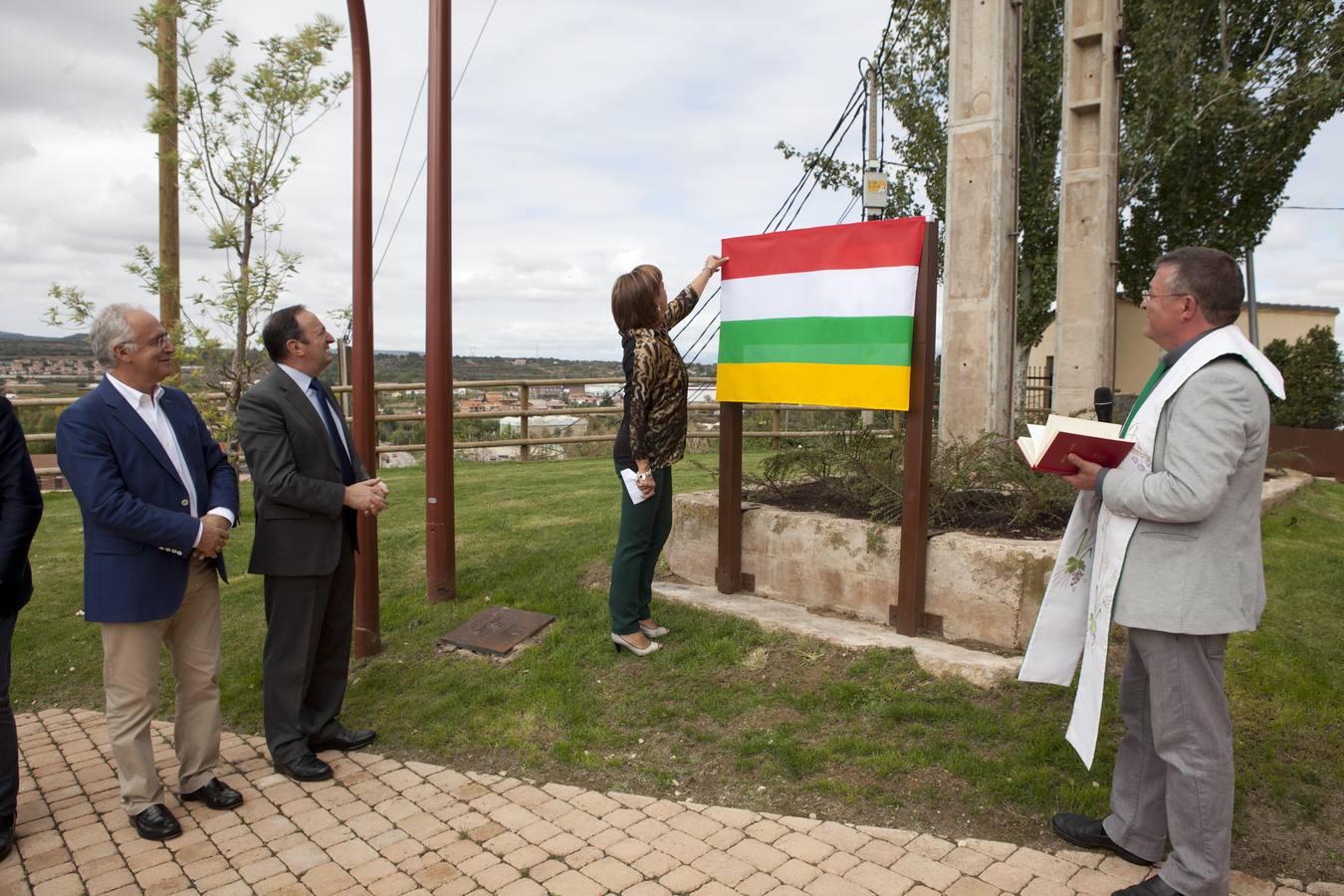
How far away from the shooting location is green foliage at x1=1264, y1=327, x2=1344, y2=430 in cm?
1559

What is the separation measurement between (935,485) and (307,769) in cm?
351

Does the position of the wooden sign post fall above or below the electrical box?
below

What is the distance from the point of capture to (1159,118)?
723 inches

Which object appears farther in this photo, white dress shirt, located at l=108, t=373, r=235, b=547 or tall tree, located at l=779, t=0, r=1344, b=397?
tall tree, located at l=779, t=0, r=1344, b=397

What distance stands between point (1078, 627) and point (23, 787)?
14.0 feet

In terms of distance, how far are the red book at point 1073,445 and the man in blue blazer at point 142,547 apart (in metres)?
2.97

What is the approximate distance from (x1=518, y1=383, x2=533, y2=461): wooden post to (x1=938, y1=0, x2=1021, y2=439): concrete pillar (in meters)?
8.25

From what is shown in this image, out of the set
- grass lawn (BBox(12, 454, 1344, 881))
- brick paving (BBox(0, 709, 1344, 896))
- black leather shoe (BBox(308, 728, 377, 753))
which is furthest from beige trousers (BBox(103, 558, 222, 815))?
grass lawn (BBox(12, 454, 1344, 881))

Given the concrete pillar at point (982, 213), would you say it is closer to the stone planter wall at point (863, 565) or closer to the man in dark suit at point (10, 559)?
the stone planter wall at point (863, 565)

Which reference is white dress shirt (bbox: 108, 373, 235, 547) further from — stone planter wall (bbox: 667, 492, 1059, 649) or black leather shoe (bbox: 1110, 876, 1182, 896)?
black leather shoe (bbox: 1110, 876, 1182, 896)

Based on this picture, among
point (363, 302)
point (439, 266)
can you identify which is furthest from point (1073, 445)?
point (439, 266)

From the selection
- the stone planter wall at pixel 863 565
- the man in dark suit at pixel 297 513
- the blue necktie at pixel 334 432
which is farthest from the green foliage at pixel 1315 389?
the man in dark suit at pixel 297 513

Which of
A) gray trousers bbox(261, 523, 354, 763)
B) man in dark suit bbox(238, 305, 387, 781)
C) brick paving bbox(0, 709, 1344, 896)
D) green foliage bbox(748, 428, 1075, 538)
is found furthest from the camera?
green foliage bbox(748, 428, 1075, 538)

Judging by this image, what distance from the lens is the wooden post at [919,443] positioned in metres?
4.39
